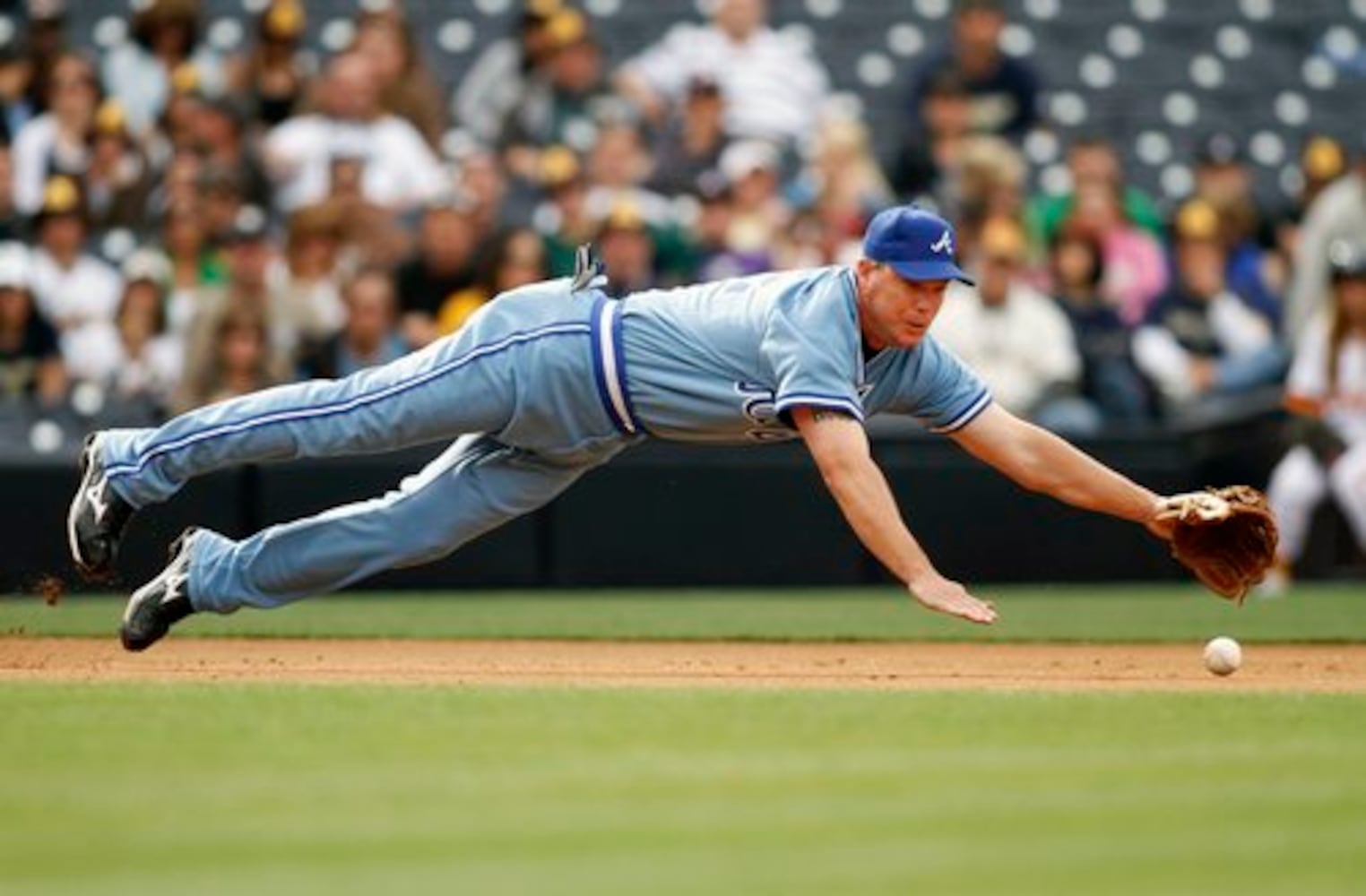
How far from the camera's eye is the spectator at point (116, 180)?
51.6ft

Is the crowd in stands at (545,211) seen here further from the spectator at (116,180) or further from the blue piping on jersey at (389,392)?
the blue piping on jersey at (389,392)

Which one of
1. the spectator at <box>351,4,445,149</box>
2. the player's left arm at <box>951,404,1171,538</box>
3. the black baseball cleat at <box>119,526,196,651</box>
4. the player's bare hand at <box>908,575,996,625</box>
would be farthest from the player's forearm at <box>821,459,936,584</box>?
the spectator at <box>351,4,445,149</box>

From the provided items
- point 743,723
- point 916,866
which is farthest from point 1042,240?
point 916,866

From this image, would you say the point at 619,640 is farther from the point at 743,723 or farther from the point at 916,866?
the point at 916,866

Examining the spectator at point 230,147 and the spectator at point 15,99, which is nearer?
the spectator at point 230,147

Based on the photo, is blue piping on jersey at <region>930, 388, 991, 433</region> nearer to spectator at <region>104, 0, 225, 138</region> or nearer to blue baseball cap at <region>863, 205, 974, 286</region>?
blue baseball cap at <region>863, 205, 974, 286</region>

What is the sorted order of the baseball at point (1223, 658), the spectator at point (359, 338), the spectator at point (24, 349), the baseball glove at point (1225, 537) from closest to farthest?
the baseball glove at point (1225, 537) → the baseball at point (1223, 658) → the spectator at point (24, 349) → the spectator at point (359, 338)

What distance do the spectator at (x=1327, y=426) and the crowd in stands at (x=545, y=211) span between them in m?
0.02

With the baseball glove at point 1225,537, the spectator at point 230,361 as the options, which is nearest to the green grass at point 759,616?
the spectator at point 230,361

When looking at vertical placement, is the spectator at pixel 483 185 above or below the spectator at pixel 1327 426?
above

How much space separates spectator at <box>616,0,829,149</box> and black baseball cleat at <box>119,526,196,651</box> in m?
7.79

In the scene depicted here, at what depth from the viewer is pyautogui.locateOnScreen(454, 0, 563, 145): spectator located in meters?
16.6

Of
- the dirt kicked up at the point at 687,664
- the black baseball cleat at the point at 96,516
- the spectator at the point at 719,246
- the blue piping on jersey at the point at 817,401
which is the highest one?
the blue piping on jersey at the point at 817,401

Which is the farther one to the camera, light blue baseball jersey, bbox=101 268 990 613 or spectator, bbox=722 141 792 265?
spectator, bbox=722 141 792 265
